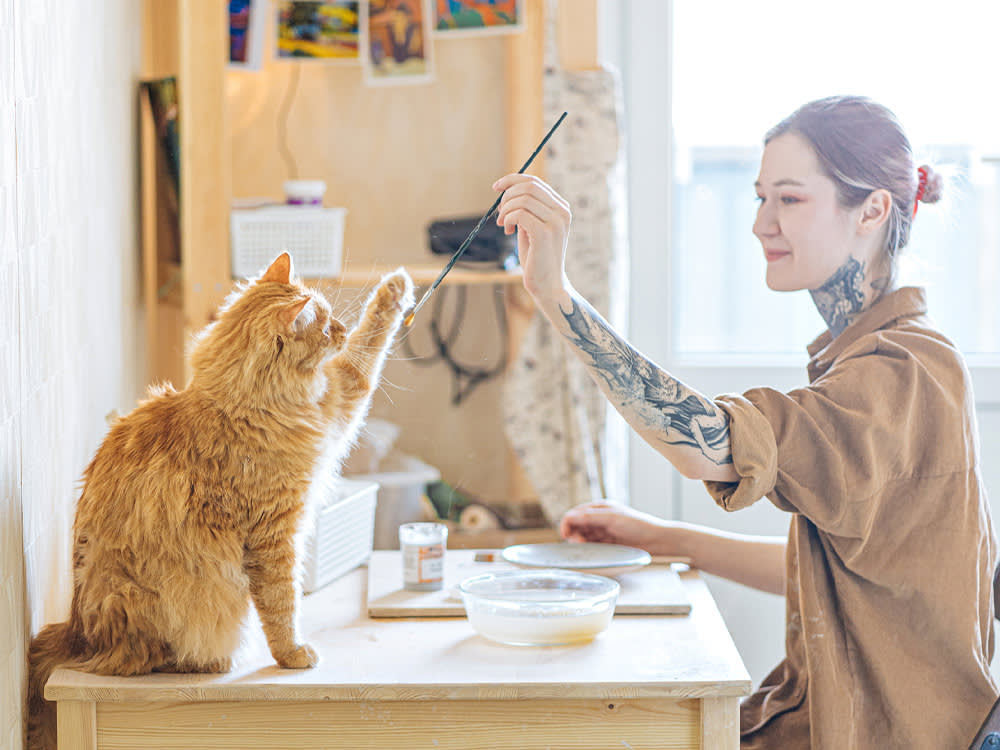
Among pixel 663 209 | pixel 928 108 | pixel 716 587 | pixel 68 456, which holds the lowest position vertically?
pixel 716 587

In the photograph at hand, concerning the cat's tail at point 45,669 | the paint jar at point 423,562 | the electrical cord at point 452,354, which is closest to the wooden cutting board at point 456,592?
the paint jar at point 423,562

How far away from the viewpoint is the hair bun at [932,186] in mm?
1315

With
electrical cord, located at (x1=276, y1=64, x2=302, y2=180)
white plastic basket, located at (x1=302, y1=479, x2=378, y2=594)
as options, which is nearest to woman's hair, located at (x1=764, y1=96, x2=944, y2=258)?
white plastic basket, located at (x1=302, y1=479, x2=378, y2=594)

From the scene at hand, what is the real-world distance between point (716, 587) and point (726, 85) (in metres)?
1.17

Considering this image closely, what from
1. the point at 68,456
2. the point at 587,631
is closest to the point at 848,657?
the point at 587,631

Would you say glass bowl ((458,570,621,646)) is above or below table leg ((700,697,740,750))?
above

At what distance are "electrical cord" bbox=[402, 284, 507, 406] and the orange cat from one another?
52.3 inches

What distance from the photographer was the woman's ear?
1.28 meters

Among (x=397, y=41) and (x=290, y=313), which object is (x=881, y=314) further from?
(x=397, y=41)

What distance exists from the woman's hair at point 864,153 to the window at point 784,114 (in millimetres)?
1118

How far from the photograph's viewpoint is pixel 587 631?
3.80 ft

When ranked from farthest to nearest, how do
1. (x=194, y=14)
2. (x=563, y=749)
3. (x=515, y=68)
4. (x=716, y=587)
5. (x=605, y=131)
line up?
(x=716, y=587) → (x=515, y=68) → (x=605, y=131) → (x=194, y=14) → (x=563, y=749)

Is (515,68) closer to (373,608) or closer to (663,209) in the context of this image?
(663,209)

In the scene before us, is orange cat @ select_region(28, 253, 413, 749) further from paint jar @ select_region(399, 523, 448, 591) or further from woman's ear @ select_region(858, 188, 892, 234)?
woman's ear @ select_region(858, 188, 892, 234)
